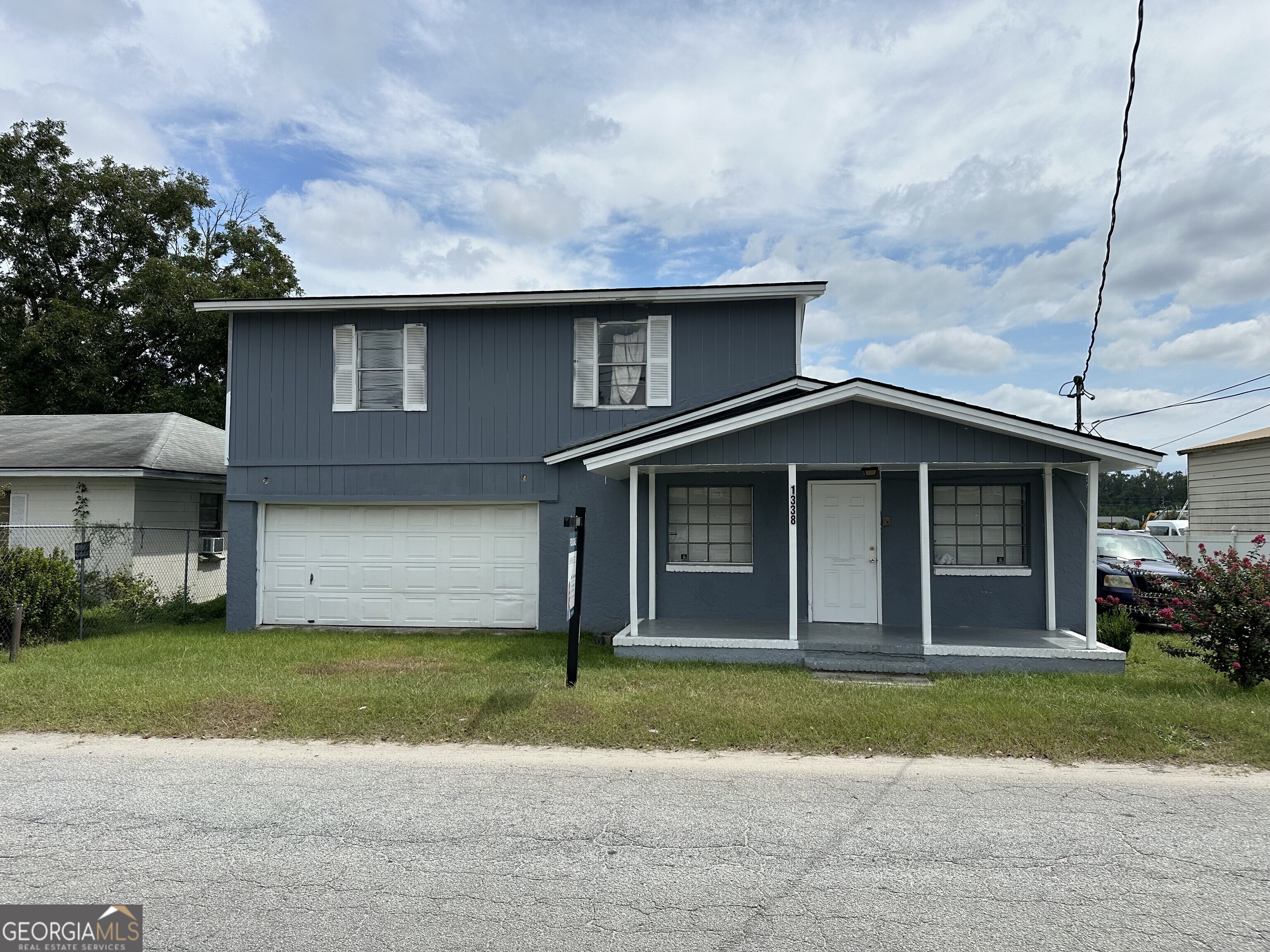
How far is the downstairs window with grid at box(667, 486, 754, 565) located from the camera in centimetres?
1141

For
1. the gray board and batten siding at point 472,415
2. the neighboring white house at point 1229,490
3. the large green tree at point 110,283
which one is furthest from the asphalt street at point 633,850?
the large green tree at point 110,283

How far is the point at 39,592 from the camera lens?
34.6 ft

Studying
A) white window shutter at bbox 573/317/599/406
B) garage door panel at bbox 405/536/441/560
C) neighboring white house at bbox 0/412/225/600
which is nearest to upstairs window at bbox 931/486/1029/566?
white window shutter at bbox 573/317/599/406

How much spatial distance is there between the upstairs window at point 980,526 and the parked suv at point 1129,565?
6.43 ft

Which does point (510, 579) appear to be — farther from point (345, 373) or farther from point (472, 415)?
point (345, 373)

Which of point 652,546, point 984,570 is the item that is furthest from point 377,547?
point 984,570

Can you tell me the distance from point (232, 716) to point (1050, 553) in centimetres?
974

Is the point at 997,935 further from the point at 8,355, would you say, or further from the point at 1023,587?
the point at 8,355

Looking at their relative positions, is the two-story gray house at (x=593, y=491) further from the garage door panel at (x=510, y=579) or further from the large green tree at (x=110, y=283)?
the large green tree at (x=110, y=283)

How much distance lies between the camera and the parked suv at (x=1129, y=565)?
1252 cm

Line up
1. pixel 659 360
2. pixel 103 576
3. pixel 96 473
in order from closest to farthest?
1. pixel 659 360
2. pixel 103 576
3. pixel 96 473

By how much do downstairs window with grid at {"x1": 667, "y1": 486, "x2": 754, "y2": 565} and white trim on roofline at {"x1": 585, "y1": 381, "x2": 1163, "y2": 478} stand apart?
1.98 meters

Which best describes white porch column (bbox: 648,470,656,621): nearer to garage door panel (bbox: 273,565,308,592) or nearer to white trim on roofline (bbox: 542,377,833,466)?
white trim on roofline (bbox: 542,377,833,466)

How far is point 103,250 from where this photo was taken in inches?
1082
